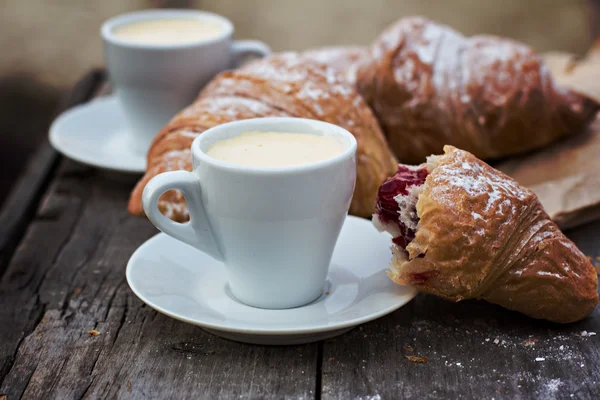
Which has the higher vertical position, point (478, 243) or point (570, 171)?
point (478, 243)

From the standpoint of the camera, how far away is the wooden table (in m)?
0.99

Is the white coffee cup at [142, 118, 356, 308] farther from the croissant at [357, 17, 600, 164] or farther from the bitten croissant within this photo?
the croissant at [357, 17, 600, 164]

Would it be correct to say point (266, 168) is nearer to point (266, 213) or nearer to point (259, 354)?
point (266, 213)

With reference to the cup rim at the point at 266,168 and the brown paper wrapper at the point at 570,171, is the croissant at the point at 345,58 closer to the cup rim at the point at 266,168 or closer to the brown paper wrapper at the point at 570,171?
the brown paper wrapper at the point at 570,171

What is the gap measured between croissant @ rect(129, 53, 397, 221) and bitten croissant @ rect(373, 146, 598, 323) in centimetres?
33

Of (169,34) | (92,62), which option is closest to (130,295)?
(169,34)

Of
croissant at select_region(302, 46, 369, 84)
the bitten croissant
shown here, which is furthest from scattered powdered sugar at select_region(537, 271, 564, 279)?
croissant at select_region(302, 46, 369, 84)

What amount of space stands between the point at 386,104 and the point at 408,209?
64 centimetres

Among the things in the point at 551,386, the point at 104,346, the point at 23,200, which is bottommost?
the point at 23,200

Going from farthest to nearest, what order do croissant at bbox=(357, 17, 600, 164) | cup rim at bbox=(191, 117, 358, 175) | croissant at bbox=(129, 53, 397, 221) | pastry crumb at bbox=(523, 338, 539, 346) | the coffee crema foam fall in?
the coffee crema foam, croissant at bbox=(357, 17, 600, 164), croissant at bbox=(129, 53, 397, 221), pastry crumb at bbox=(523, 338, 539, 346), cup rim at bbox=(191, 117, 358, 175)

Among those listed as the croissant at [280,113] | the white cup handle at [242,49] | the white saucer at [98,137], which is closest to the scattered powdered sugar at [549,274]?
the croissant at [280,113]

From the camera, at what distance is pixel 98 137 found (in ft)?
5.91

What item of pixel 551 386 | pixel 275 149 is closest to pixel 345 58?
pixel 275 149

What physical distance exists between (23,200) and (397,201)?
87 cm
